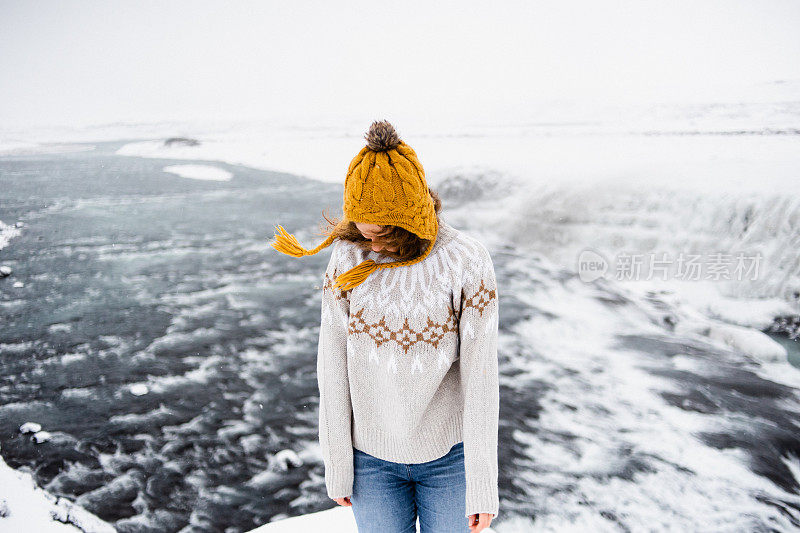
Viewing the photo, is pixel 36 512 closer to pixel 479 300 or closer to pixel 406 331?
pixel 406 331

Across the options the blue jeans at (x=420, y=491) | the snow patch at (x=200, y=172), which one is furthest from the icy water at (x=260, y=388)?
the blue jeans at (x=420, y=491)

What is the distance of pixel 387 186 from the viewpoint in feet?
2.05

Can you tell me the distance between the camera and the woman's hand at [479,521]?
74 centimetres

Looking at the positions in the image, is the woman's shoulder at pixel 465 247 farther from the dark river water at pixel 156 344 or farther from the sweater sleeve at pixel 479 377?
the dark river water at pixel 156 344

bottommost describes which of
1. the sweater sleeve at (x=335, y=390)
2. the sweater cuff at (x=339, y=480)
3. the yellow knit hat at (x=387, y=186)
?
the sweater cuff at (x=339, y=480)

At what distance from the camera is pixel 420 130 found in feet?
13.9

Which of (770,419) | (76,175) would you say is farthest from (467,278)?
(76,175)

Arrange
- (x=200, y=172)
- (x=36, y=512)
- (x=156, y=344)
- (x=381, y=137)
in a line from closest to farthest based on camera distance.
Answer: (x=381, y=137) → (x=36, y=512) → (x=156, y=344) → (x=200, y=172)

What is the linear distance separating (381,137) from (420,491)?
0.63 meters

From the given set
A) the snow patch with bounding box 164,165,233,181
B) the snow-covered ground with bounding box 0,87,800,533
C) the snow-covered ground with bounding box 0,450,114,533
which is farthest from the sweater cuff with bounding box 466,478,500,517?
the snow patch with bounding box 164,165,233,181

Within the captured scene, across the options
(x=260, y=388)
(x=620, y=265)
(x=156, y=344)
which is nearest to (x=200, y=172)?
(x=156, y=344)

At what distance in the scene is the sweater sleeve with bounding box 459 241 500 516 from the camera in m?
0.70

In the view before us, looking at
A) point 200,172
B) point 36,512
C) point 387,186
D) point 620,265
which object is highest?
point 387,186

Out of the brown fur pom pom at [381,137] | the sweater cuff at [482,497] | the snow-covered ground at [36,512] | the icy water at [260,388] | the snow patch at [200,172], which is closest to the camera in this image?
the brown fur pom pom at [381,137]
